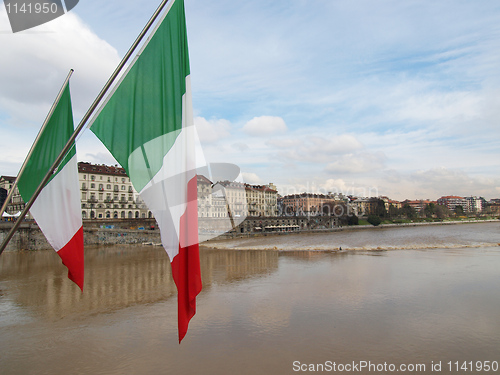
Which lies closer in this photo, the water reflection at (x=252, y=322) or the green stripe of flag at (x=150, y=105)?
the green stripe of flag at (x=150, y=105)

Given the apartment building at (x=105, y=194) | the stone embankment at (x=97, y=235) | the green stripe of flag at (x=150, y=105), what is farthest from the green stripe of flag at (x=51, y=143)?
the apartment building at (x=105, y=194)

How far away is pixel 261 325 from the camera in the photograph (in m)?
11.8

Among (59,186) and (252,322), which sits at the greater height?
(59,186)

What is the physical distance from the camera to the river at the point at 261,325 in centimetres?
911

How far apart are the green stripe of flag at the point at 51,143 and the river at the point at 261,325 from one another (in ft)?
18.9

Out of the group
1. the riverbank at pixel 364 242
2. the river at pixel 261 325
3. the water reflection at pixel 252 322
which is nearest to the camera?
the river at pixel 261 325

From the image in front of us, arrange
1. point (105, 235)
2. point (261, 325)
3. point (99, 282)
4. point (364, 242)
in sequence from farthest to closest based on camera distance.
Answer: point (364, 242) → point (105, 235) → point (99, 282) → point (261, 325)

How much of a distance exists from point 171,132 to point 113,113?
759 mm

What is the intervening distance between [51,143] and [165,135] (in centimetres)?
223

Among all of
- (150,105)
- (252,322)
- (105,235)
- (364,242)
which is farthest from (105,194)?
(150,105)

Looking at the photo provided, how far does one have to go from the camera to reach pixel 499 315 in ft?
41.4
